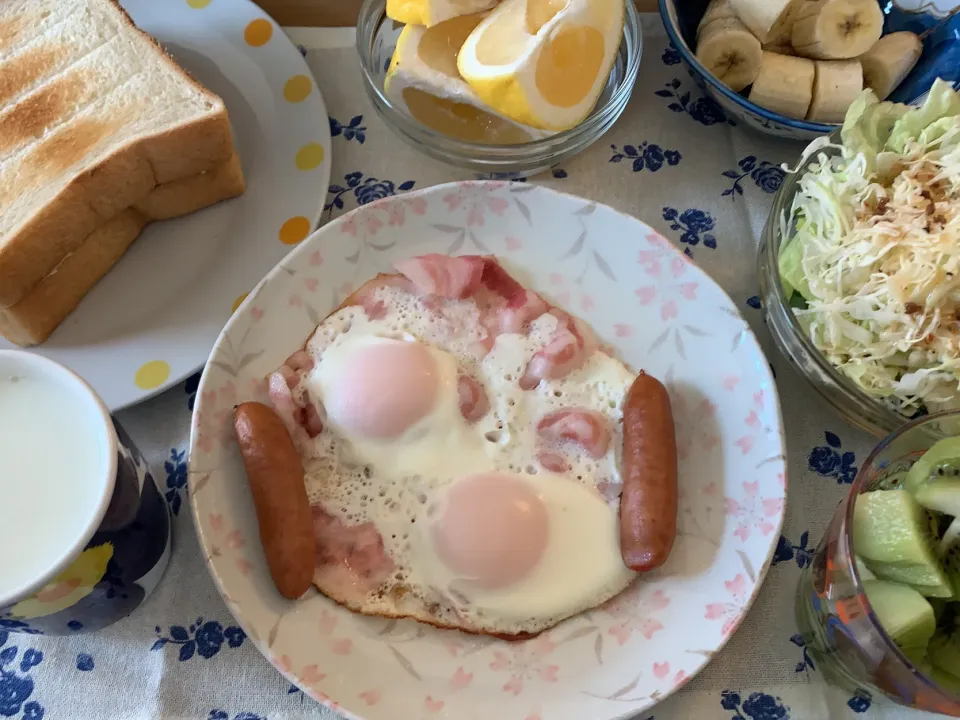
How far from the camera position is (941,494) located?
1071 millimetres

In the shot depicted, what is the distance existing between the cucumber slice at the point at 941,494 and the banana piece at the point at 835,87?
2.71ft

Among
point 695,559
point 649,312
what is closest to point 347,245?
point 649,312

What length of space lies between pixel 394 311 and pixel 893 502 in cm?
91

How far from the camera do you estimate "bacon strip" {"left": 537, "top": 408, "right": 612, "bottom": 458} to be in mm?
1308

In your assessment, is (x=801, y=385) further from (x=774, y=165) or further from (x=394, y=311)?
(x=394, y=311)

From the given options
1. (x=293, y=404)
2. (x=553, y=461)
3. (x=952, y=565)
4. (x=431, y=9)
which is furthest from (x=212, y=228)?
(x=952, y=565)

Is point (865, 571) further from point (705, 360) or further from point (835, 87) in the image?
point (835, 87)

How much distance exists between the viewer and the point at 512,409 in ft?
4.42

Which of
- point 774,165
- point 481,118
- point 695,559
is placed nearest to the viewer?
point 695,559

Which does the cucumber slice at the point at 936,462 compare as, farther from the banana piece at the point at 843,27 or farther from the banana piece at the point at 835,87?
the banana piece at the point at 843,27

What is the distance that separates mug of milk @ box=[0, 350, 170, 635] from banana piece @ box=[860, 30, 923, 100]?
1629 mm

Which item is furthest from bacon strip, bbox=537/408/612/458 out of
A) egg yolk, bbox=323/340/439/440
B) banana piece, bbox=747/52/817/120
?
banana piece, bbox=747/52/817/120

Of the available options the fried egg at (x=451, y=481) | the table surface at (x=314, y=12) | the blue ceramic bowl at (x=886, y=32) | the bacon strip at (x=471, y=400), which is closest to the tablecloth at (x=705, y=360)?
the table surface at (x=314, y=12)

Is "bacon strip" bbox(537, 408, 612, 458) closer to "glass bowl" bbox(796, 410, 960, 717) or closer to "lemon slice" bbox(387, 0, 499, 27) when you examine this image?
"glass bowl" bbox(796, 410, 960, 717)
